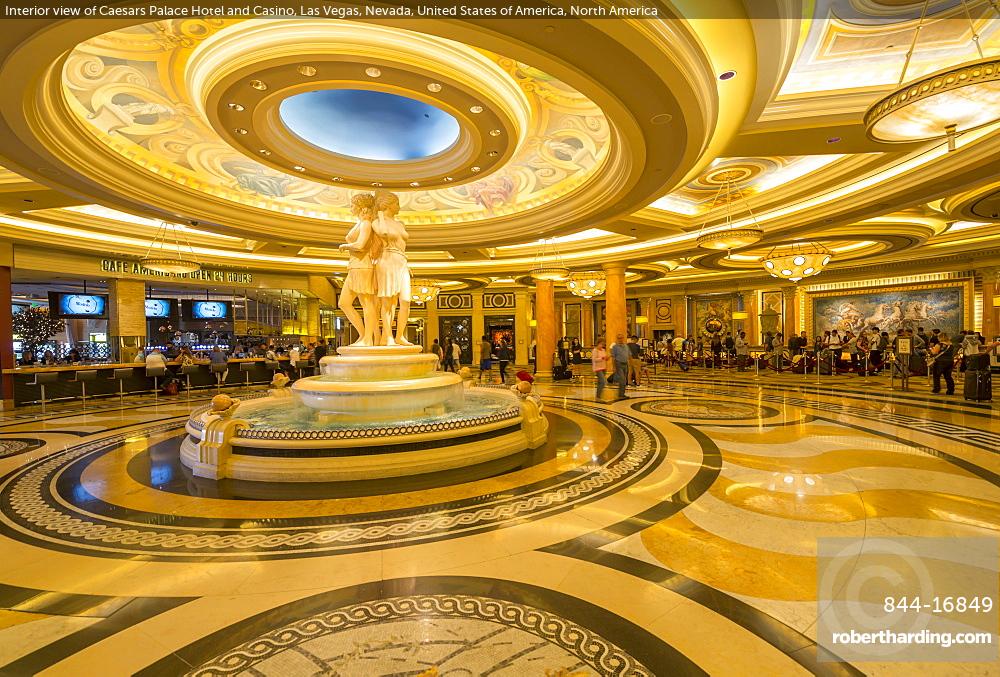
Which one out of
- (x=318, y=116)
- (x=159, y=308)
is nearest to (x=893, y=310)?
(x=318, y=116)

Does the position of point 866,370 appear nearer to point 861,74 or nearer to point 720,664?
→ point 861,74

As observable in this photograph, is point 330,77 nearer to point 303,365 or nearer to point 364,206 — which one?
point 364,206

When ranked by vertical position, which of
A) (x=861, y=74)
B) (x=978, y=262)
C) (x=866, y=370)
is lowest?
(x=866, y=370)

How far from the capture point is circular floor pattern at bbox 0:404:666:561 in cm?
265

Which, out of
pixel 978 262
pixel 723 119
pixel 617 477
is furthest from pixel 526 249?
pixel 978 262

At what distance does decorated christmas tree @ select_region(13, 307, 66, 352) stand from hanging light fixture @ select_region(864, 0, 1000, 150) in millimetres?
20452

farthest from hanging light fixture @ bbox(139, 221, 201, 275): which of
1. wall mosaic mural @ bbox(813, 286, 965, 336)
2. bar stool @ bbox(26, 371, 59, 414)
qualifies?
wall mosaic mural @ bbox(813, 286, 965, 336)

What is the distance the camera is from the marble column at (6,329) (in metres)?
8.71

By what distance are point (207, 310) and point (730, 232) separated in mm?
16896

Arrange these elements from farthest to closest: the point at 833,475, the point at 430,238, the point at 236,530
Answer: the point at 430,238, the point at 833,475, the point at 236,530

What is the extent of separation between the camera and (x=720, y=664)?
1.63 metres

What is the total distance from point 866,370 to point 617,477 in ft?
43.4

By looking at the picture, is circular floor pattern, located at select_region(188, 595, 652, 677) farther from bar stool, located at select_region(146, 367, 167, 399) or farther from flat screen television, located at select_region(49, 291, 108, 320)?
flat screen television, located at select_region(49, 291, 108, 320)

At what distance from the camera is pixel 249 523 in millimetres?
3055
